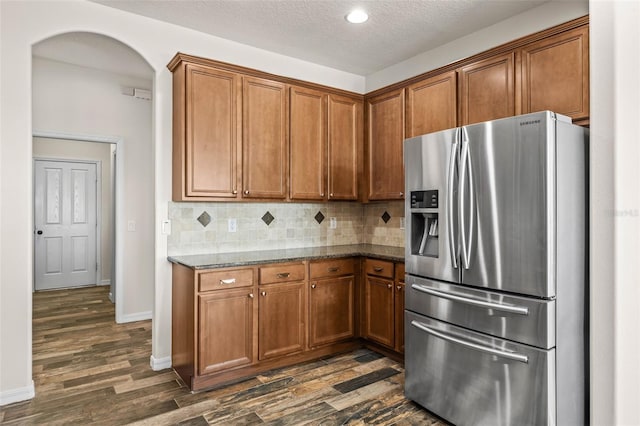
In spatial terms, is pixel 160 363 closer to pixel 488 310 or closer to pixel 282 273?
pixel 282 273

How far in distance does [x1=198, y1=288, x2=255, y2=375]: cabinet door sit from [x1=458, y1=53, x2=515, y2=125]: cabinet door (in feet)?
7.25

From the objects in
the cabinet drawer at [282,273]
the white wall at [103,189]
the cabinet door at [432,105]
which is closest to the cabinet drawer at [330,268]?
the cabinet drawer at [282,273]

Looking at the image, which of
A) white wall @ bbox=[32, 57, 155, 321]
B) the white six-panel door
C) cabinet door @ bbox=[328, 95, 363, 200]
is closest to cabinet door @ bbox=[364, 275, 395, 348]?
cabinet door @ bbox=[328, 95, 363, 200]

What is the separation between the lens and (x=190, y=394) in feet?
9.01

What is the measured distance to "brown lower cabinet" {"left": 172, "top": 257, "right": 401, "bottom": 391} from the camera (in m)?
2.80

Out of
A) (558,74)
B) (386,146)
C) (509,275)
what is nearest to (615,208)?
(509,275)

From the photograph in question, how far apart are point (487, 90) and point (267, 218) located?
2.18m

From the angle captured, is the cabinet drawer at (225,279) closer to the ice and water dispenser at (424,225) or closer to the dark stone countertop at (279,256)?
the dark stone countertop at (279,256)

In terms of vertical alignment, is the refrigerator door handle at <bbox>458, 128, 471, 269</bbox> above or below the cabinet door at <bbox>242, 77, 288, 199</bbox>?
below

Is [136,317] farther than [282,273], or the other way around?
[136,317]

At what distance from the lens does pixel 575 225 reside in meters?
2.05

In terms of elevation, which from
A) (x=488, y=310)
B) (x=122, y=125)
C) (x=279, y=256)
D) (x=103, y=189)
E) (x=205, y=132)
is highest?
(x=122, y=125)

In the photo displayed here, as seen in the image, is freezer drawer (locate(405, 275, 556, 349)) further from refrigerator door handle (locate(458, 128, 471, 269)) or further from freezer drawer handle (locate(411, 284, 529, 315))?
refrigerator door handle (locate(458, 128, 471, 269))

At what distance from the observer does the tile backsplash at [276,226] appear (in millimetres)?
3318
